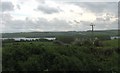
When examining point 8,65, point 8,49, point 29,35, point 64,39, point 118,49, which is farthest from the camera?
point 29,35

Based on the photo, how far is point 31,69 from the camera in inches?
376

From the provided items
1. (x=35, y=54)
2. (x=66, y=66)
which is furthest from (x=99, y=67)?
(x=35, y=54)

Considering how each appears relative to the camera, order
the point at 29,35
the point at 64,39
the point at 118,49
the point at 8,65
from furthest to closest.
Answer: the point at 29,35 → the point at 64,39 → the point at 118,49 → the point at 8,65

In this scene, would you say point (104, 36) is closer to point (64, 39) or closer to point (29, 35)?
point (64, 39)

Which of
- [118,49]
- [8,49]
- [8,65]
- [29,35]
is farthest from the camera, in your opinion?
[29,35]

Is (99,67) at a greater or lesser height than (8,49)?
lesser

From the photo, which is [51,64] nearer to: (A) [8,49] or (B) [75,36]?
(A) [8,49]

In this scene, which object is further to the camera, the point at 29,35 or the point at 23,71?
the point at 29,35

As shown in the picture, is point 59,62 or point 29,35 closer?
point 59,62

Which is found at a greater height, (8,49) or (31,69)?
(8,49)

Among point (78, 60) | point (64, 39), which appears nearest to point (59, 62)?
point (78, 60)

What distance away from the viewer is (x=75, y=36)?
58.2 feet

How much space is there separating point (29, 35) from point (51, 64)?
27.7ft

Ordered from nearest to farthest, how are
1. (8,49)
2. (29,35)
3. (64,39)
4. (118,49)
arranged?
(8,49) → (118,49) → (64,39) → (29,35)
